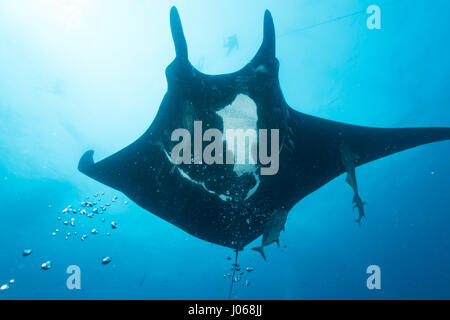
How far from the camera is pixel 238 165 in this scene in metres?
3.87

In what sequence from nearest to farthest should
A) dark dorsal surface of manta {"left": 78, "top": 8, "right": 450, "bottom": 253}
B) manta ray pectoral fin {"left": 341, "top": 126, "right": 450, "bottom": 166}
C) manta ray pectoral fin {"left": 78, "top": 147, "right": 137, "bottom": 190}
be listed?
dark dorsal surface of manta {"left": 78, "top": 8, "right": 450, "bottom": 253} < manta ray pectoral fin {"left": 341, "top": 126, "right": 450, "bottom": 166} < manta ray pectoral fin {"left": 78, "top": 147, "right": 137, "bottom": 190}

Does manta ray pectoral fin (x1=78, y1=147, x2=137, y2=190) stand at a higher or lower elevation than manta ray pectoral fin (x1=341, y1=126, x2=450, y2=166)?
lower

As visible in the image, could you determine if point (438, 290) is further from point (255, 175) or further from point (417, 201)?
point (255, 175)

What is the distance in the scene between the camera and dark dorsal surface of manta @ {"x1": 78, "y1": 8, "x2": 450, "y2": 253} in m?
3.43

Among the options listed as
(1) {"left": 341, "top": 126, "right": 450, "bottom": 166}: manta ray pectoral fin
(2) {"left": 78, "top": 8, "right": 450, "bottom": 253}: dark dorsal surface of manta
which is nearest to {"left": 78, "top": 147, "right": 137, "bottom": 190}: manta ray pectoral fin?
(2) {"left": 78, "top": 8, "right": 450, "bottom": 253}: dark dorsal surface of manta

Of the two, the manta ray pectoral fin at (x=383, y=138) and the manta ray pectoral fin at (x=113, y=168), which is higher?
the manta ray pectoral fin at (x=383, y=138)

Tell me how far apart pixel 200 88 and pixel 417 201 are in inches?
1565

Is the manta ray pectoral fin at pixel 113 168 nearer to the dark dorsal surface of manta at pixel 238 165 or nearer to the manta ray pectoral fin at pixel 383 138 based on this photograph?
the dark dorsal surface of manta at pixel 238 165

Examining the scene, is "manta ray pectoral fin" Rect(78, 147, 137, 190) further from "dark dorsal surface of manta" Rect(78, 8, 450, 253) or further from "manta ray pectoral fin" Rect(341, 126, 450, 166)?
"manta ray pectoral fin" Rect(341, 126, 450, 166)

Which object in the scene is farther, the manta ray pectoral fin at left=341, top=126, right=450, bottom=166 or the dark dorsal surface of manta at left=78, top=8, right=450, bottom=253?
the manta ray pectoral fin at left=341, top=126, right=450, bottom=166

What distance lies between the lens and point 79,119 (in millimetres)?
16594

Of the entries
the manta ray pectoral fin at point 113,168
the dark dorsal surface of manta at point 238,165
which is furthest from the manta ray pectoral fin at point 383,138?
the manta ray pectoral fin at point 113,168

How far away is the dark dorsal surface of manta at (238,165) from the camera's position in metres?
Result: 3.43
